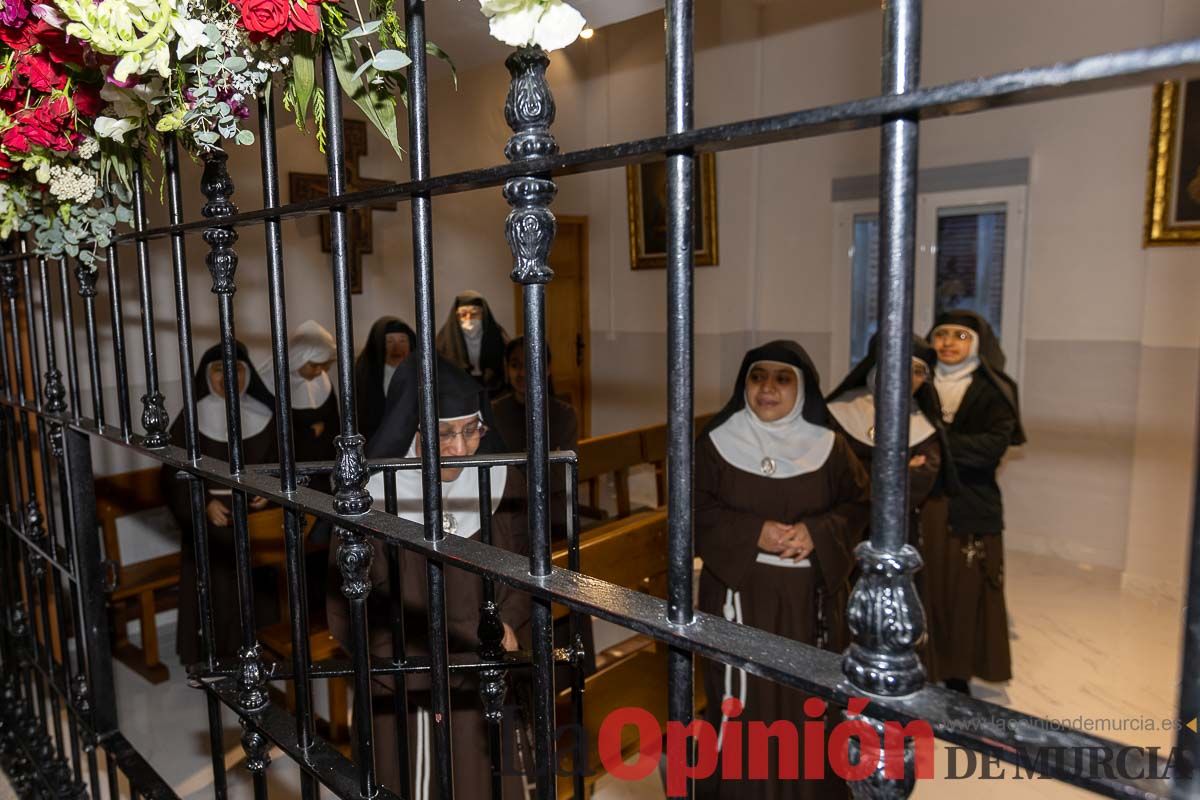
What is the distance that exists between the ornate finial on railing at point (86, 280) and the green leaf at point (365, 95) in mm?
955

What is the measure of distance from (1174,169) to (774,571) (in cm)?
383

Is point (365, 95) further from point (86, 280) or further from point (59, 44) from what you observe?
point (86, 280)

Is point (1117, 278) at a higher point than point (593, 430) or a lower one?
higher

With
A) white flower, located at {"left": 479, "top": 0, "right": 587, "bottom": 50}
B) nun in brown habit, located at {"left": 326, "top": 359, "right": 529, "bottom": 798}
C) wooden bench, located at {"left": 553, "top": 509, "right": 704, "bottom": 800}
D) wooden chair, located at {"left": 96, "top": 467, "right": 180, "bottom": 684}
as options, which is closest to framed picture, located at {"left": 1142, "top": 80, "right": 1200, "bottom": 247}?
wooden bench, located at {"left": 553, "top": 509, "right": 704, "bottom": 800}

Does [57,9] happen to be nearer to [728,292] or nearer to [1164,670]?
[1164,670]

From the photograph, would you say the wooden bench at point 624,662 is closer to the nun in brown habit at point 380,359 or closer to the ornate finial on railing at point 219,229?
the ornate finial on railing at point 219,229

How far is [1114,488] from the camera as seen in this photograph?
510cm

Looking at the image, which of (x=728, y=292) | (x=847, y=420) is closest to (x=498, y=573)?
(x=847, y=420)

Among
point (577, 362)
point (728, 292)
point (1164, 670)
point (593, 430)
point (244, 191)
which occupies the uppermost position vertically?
point (244, 191)

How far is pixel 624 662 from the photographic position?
9.40 feet

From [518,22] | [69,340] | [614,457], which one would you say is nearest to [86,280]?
[69,340]

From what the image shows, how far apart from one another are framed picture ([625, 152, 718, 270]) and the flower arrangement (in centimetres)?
591

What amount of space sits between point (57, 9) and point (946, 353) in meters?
4.18

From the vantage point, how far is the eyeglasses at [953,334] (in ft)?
14.1
